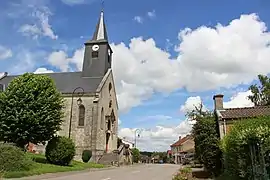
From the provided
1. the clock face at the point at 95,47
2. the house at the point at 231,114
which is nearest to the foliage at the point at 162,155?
the clock face at the point at 95,47

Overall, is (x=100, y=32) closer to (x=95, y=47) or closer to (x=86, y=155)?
(x=95, y=47)

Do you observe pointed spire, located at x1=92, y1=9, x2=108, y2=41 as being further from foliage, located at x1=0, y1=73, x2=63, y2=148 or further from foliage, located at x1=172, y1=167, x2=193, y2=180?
foliage, located at x1=172, y1=167, x2=193, y2=180

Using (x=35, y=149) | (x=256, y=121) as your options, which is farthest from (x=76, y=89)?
(x=256, y=121)

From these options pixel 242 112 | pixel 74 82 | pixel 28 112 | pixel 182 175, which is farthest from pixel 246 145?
pixel 74 82

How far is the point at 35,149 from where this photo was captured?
43.7 m

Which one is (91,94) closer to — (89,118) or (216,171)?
(89,118)

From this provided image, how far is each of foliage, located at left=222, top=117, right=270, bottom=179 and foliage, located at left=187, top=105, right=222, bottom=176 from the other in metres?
5.48

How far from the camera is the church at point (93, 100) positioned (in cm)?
4309

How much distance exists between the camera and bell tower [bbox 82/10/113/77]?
1909 inches

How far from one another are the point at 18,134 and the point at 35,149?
19694 millimetres

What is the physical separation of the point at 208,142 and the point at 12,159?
1235 cm

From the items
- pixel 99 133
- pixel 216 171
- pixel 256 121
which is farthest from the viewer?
pixel 99 133

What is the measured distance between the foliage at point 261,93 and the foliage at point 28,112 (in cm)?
2953

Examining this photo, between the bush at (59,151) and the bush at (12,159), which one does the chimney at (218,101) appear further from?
the bush at (12,159)
